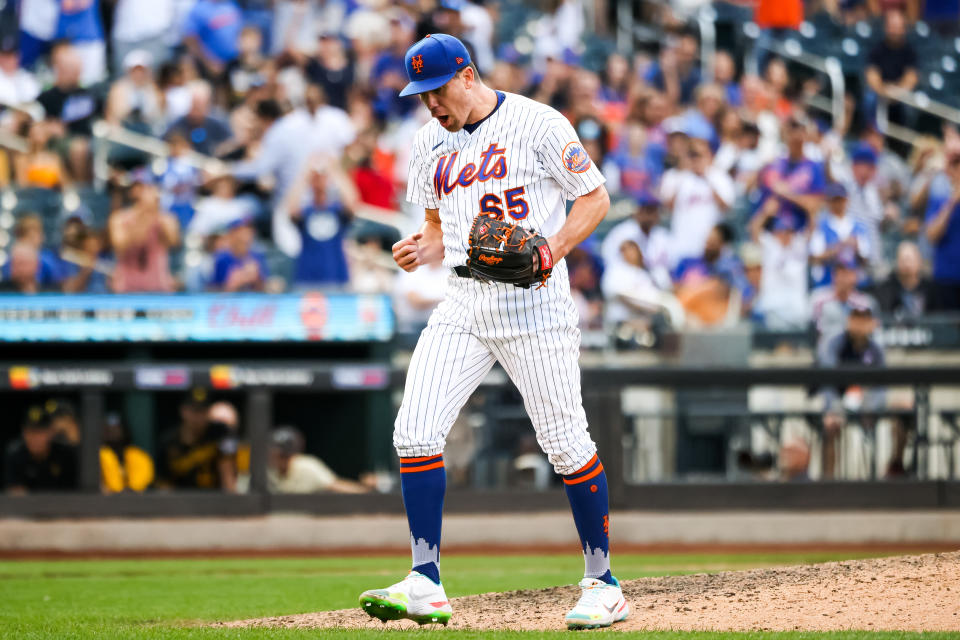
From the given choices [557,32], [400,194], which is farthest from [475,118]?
[557,32]

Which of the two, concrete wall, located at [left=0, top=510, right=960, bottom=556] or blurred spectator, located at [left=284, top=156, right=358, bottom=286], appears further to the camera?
blurred spectator, located at [left=284, top=156, right=358, bottom=286]

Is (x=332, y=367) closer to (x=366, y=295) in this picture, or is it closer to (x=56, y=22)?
(x=366, y=295)

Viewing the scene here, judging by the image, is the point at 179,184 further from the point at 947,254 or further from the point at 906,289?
the point at 947,254

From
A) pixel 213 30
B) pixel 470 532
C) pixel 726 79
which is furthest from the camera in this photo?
pixel 726 79

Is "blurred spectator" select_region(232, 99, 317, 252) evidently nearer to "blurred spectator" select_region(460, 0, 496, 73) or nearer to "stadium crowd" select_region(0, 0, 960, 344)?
"stadium crowd" select_region(0, 0, 960, 344)

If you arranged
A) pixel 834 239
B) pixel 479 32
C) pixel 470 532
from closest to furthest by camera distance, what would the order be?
pixel 470 532 < pixel 834 239 < pixel 479 32

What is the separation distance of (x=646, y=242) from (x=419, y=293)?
78.5 inches

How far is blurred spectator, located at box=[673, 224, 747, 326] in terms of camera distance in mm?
10930

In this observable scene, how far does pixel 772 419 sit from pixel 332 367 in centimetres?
308

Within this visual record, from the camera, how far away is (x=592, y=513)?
5.19m

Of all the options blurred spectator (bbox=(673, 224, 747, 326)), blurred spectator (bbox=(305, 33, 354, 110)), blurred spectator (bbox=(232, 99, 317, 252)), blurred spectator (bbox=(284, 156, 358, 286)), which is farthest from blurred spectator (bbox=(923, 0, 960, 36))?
blurred spectator (bbox=(284, 156, 358, 286))

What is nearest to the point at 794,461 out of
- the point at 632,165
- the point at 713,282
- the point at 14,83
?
the point at 713,282

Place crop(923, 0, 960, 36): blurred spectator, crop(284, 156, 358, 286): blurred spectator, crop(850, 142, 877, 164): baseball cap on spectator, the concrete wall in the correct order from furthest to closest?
crop(923, 0, 960, 36): blurred spectator
crop(850, 142, 877, 164): baseball cap on spectator
crop(284, 156, 358, 286): blurred spectator
the concrete wall

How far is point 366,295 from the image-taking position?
1021cm
